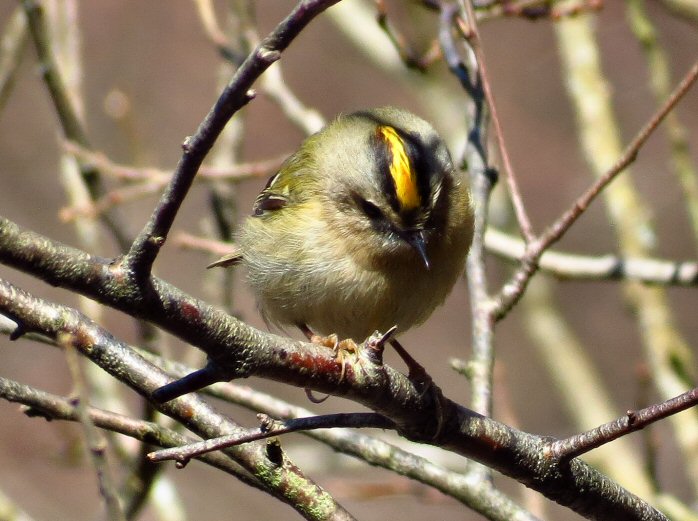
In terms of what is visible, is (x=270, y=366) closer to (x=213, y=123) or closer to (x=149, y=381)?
(x=149, y=381)

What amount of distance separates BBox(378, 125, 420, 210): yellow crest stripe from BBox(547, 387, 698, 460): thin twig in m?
1.23

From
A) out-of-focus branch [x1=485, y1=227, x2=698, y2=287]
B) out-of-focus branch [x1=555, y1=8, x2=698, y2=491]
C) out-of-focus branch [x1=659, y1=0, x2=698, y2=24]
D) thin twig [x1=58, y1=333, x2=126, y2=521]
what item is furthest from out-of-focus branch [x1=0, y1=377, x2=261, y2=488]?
out-of-focus branch [x1=659, y1=0, x2=698, y2=24]

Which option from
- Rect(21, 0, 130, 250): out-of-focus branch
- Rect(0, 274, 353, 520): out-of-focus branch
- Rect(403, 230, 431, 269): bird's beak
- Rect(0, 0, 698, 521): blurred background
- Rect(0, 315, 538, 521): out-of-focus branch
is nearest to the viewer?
Rect(0, 274, 353, 520): out-of-focus branch

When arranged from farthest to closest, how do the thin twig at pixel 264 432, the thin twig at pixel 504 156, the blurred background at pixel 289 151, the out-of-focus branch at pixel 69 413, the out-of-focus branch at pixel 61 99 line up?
1. the blurred background at pixel 289 151
2. the out-of-focus branch at pixel 61 99
3. the thin twig at pixel 504 156
4. the out-of-focus branch at pixel 69 413
5. the thin twig at pixel 264 432

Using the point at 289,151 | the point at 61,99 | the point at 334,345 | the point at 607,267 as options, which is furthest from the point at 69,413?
the point at 289,151

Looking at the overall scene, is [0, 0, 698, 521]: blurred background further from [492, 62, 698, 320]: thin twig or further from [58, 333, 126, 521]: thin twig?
[58, 333, 126, 521]: thin twig

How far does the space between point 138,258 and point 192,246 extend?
2.47 meters

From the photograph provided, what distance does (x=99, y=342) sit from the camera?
6.48ft

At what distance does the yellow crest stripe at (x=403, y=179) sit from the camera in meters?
3.35

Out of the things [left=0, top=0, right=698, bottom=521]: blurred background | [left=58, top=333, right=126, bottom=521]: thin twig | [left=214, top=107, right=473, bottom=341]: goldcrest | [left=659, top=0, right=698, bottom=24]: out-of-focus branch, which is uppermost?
[left=0, top=0, right=698, bottom=521]: blurred background

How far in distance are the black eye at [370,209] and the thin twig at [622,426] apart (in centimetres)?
131

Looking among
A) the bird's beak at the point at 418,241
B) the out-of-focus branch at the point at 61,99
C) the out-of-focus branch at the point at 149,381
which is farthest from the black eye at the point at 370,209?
the out-of-focus branch at the point at 149,381

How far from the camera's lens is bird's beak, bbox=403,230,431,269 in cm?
320

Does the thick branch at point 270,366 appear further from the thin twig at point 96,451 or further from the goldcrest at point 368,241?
the goldcrest at point 368,241
